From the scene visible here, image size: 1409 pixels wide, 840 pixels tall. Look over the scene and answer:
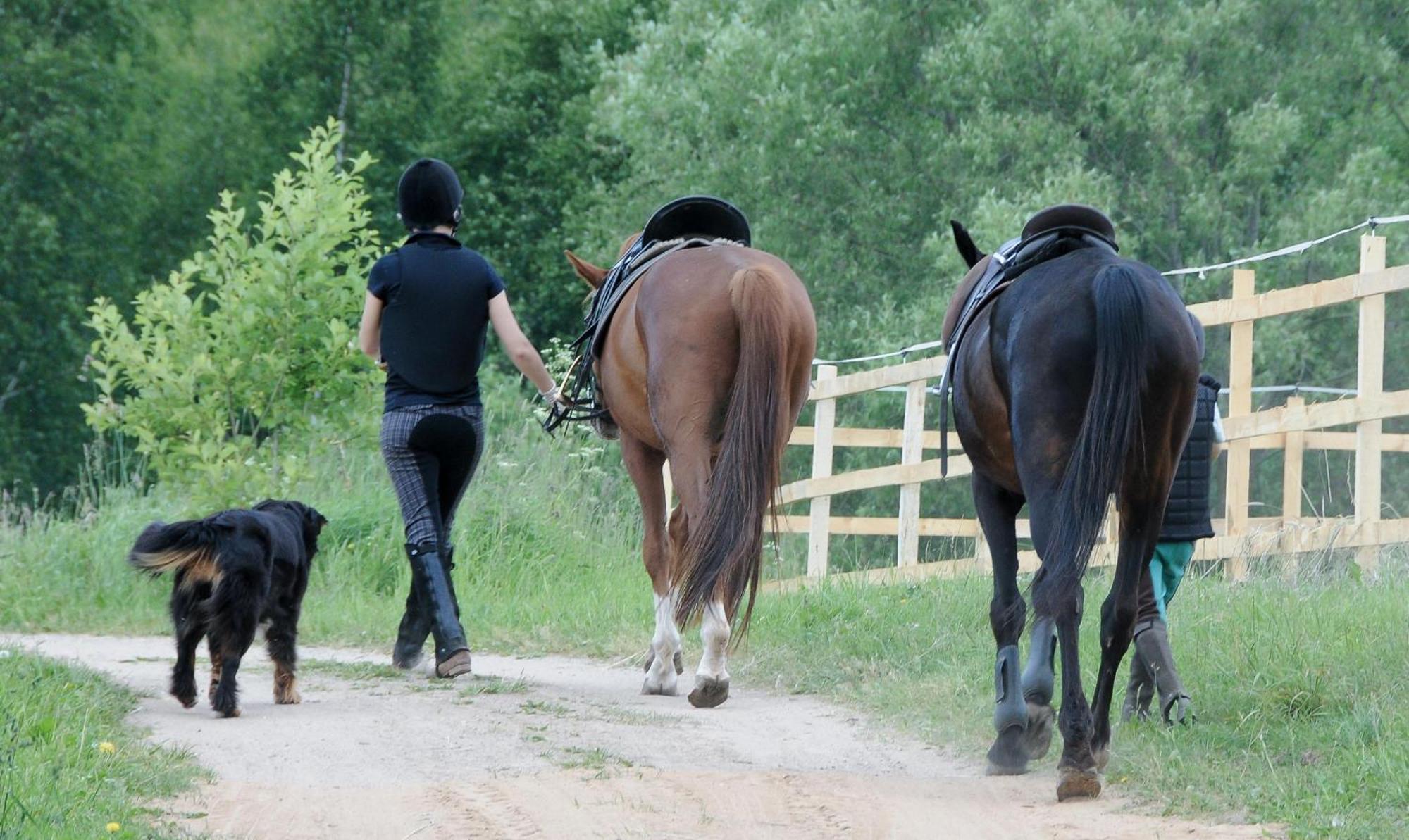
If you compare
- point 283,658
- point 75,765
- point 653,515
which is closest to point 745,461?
point 653,515

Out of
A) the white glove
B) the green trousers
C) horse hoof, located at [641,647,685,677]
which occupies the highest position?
the white glove

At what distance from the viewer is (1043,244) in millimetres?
6125

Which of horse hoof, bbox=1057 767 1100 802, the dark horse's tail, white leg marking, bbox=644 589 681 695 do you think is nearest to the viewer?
horse hoof, bbox=1057 767 1100 802

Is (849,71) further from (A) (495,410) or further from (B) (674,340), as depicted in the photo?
(B) (674,340)

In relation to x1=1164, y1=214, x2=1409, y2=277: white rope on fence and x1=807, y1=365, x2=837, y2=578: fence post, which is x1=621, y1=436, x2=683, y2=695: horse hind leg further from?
x1=807, y1=365, x2=837, y2=578: fence post

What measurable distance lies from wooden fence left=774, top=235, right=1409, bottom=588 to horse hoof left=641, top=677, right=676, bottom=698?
127 centimetres

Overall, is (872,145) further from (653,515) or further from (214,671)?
(214,671)

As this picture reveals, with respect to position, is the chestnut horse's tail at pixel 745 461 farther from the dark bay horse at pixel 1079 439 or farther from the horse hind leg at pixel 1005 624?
the dark bay horse at pixel 1079 439

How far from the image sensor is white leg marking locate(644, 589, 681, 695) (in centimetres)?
776

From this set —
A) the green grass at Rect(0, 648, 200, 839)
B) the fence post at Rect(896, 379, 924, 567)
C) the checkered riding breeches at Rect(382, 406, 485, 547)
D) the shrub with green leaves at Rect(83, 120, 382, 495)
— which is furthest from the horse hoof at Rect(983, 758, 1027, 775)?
the shrub with green leaves at Rect(83, 120, 382, 495)

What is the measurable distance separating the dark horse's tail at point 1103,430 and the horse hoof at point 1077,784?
49cm

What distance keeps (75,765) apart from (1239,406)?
294 inches

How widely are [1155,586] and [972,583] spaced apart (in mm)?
2932

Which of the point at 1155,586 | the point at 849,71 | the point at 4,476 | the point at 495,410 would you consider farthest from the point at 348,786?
the point at 4,476
